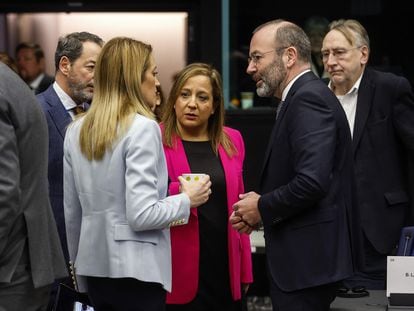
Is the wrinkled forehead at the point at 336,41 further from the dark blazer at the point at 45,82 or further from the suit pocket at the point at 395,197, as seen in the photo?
the dark blazer at the point at 45,82

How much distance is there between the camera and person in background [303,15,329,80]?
8734 mm

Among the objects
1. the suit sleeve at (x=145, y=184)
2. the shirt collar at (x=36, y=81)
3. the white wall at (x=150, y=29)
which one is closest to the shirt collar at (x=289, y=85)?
the suit sleeve at (x=145, y=184)

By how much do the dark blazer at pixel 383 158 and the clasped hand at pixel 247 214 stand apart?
1414 millimetres

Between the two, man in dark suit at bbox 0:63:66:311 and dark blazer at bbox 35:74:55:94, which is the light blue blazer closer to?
man in dark suit at bbox 0:63:66:311

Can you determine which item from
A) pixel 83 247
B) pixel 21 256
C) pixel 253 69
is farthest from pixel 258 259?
pixel 21 256

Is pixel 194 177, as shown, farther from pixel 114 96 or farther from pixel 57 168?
pixel 57 168

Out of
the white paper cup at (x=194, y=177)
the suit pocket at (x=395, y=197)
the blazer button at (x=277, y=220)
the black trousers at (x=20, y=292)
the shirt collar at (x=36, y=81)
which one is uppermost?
the shirt collar at (x=36, y=81)

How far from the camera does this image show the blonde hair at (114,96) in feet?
14.7

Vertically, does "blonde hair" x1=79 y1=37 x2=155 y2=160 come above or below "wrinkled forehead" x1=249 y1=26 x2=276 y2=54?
below

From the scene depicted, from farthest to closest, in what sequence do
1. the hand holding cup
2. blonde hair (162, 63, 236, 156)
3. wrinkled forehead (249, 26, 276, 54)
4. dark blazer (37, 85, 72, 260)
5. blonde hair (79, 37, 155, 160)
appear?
1. blonde hair (162, 63, 236, 156)
2. dark blazer (37, 85, 72, 260)
3. wrinkled forehead (249, 26, 276, 54)
4. the hand holding cup
5. blonde hair (79, 37, 155, 160)

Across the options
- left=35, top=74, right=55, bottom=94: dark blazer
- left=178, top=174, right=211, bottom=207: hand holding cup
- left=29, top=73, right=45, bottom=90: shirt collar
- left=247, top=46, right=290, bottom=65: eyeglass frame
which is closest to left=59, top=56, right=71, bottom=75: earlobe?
left=247, top=46, right=290, bottom=65: eyeglass frame

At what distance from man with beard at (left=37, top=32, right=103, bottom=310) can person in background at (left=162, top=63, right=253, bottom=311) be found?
21.5 inches

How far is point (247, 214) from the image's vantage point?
201 inches

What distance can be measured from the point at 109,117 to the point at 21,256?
79cm
